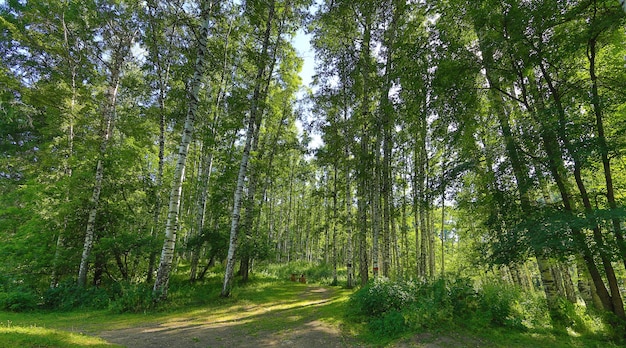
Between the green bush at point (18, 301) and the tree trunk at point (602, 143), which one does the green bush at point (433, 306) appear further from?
the green bush at point (18, 301)

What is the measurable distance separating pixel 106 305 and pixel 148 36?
11.3m

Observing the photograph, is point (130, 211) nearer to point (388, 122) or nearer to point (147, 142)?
point (147, 142)

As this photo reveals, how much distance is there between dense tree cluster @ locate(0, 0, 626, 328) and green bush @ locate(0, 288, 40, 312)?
1.49 m

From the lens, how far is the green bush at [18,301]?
9031 mm

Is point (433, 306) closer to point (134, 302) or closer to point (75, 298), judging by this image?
point (134, 302)

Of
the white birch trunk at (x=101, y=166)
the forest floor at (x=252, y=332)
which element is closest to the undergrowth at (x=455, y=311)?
the forest floor at (x=252, y=332)

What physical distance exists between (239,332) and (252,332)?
30cm

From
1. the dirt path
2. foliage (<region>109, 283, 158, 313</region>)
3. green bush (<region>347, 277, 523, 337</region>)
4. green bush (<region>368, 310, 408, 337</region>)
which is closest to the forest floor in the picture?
the dirt path

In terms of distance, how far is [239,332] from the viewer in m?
6.43

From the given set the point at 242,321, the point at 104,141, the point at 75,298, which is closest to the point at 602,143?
the point at 242,321

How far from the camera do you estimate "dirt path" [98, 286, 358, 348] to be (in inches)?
222

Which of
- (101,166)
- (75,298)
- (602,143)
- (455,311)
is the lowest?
(75,298)

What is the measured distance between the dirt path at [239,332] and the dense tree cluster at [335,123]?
228cm

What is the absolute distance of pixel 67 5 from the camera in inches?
479
